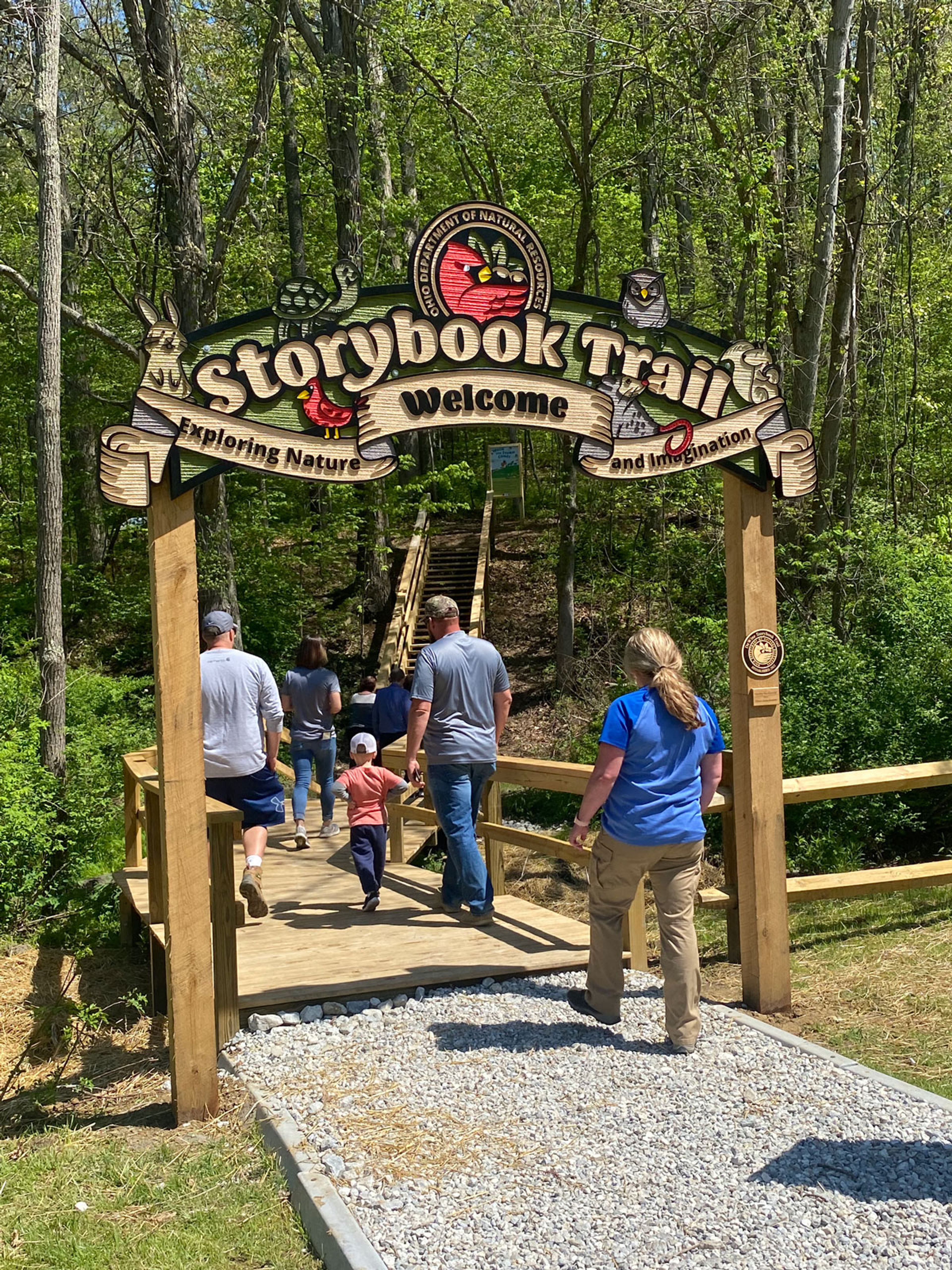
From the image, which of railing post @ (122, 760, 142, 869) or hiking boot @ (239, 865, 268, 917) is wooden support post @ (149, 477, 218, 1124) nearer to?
hiking boot @ (239, 865, 268, 917)

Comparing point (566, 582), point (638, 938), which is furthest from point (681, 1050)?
point (566, 582)

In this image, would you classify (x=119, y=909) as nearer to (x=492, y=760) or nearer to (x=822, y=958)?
(x=492, y=760)

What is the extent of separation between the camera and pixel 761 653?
562cm

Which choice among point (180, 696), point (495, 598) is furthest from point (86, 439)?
point (180, 696)

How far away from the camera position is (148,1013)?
21.6 ft

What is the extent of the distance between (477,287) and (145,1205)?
3.82 m

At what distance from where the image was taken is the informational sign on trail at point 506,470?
691 inches

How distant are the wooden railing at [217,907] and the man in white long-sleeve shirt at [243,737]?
0.30 meters

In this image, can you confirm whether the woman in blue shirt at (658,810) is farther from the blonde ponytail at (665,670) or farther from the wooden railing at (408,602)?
the wooden railing at (408,602)

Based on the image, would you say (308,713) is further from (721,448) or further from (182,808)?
(721,448)

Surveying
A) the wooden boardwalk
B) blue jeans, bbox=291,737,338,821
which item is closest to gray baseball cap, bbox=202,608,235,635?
the wooden boardwalk

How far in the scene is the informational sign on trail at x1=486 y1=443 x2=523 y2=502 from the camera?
17562 millimetres

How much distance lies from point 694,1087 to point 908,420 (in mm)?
11951

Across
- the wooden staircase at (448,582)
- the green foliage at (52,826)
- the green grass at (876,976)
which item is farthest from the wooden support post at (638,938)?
the wooden staircase at (448,582)
